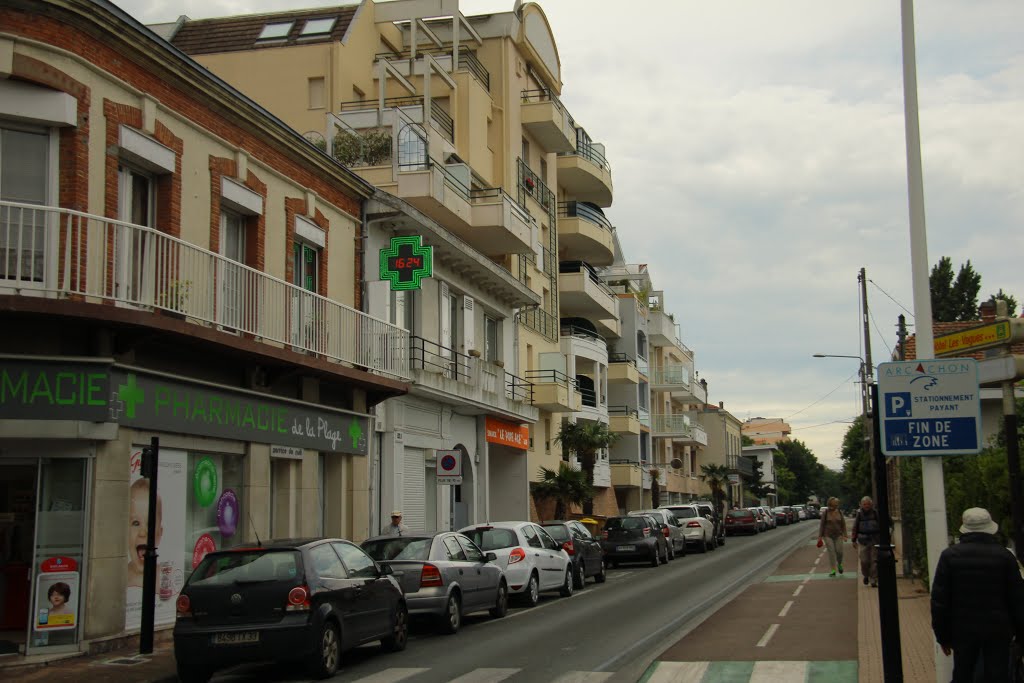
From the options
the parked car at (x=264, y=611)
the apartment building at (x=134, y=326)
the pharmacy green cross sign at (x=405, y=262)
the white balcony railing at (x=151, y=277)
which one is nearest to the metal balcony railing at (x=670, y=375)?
the pharmacy green cross sign at (x=405, y=262)

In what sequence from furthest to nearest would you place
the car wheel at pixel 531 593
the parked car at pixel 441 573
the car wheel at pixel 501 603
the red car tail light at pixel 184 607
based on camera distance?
the car wheel at pixel 531 593, the car wheel at pixel 501 603, the parked car at pixel 441 573, the red car tail light at pixel 184 607

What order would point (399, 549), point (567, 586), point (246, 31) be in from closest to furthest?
1. point (399, 549)
2. point (567, 586)
3. point (246, 31)

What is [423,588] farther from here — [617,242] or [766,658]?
[617,242]

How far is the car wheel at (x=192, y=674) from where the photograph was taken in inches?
467

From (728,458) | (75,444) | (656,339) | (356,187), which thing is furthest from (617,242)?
(75,444)

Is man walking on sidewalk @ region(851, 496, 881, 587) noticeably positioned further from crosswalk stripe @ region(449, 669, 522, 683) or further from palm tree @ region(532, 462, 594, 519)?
palm tree @ region(532, 462, 594, 519)

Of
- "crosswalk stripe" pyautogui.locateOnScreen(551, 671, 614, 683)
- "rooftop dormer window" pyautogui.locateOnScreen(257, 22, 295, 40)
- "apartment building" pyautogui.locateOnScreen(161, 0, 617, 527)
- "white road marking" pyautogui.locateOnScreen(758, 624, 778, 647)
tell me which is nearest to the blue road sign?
"crosswalk stripe" pyautogui.locateOnScreen(551, 671, 614, 683)

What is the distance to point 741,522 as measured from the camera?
5872cm

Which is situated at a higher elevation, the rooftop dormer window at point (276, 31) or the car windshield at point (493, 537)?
the rooftop dormer window at point (276, 31)

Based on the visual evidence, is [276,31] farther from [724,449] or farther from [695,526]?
[724,449]

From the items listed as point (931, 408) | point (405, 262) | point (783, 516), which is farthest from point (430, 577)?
point (783, 516)

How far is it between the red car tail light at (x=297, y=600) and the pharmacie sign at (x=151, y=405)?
3988 millimetres

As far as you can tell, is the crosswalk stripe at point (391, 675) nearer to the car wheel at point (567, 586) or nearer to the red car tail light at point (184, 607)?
the red car tail light at point (184, 607)

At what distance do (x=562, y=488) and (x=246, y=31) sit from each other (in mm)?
17986
